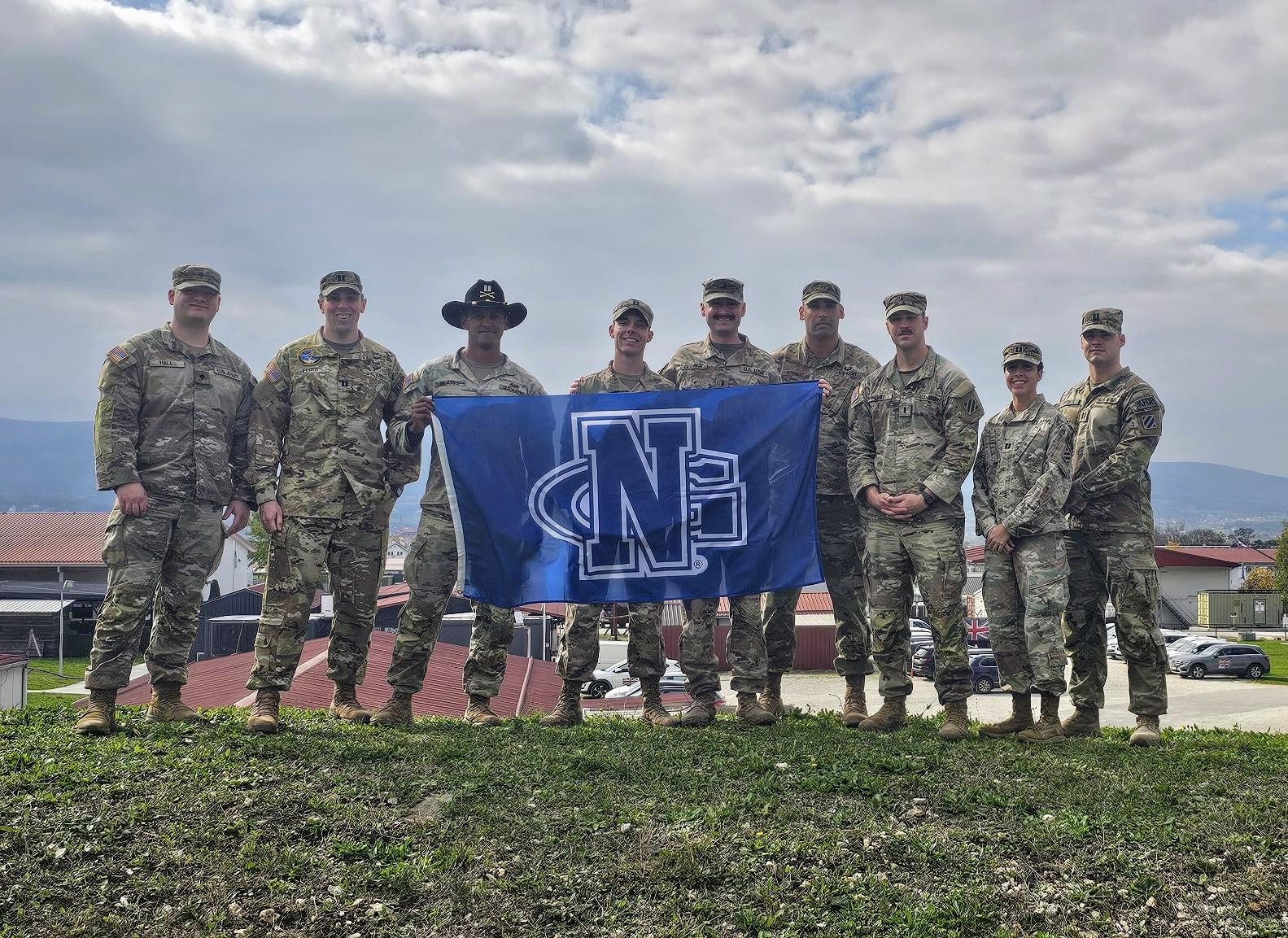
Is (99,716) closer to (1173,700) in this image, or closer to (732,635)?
(732,635)

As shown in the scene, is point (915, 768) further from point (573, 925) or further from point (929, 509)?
point (573, 925)

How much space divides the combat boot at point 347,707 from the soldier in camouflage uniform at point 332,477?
1 centimetres

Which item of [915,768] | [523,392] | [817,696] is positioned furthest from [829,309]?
[817,696]

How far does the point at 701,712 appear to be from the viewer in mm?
7883

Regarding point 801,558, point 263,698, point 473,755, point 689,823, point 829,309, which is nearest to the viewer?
point 689,823

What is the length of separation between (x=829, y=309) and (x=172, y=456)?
233 inches

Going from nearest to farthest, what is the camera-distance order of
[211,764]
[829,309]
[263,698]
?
[211,764] < [263,698] < [829,309]

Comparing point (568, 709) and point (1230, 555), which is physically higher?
point (1230, 555)

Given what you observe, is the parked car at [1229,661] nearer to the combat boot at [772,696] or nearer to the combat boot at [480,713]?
the combat boot at [772,696]

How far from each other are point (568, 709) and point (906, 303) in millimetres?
4617

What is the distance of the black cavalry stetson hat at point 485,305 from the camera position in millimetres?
8266

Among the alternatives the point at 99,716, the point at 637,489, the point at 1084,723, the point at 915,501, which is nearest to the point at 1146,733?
the point at 1084,723

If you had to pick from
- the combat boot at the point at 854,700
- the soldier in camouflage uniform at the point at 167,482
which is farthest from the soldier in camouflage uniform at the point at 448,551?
the combat boot at the point at 854,700

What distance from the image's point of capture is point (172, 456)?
7.34 metres
